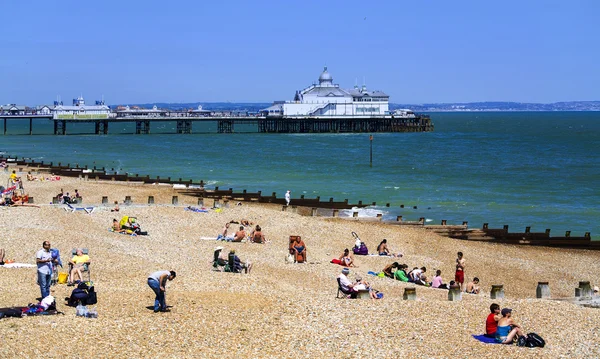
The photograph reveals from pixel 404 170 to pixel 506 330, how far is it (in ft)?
151

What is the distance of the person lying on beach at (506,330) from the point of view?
12.7m

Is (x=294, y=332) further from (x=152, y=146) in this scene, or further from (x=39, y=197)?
(x=152, y=146)

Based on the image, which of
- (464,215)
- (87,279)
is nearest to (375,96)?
(464,215)

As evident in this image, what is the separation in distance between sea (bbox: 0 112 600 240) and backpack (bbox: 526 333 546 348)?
59.5 ft

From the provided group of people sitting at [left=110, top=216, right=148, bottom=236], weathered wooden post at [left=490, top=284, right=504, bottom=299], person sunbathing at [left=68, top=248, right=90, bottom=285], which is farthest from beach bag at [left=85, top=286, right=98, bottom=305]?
group of people sitting at [left=110, top=216, right=148, bottom=236]

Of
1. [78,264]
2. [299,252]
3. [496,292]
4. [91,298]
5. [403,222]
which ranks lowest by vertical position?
[403,222]

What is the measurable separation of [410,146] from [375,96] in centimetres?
2918

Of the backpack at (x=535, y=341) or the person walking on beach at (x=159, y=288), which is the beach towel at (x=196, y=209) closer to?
the person walking on beach at (x=159, y=288)

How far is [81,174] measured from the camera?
149 ft

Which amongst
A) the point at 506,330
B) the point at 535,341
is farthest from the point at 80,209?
the point at 535,341

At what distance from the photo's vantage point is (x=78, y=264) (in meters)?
15.6

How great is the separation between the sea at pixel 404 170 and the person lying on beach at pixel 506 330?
707 inches

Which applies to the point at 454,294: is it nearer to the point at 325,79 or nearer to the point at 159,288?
the point at 159,288

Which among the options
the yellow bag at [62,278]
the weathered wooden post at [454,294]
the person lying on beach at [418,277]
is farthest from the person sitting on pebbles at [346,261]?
the yellow bag at [62,278]
